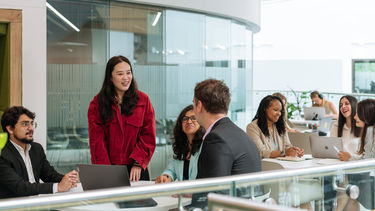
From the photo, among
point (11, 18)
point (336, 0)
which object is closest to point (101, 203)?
point (11, 18)

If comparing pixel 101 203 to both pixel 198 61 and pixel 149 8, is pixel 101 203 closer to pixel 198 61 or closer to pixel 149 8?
pixel 149 8

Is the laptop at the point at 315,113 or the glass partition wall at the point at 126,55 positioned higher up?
the glass partition wall at the point at 126,55

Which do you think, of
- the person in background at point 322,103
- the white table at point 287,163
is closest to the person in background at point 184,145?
the white table at point 287,163

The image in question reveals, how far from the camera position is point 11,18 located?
16.1 ft

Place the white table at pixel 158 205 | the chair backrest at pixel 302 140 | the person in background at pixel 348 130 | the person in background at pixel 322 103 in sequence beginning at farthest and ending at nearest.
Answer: the person in background at pixel 322 103
the chair backrest at pixel 302 140
the person in background at pixel 348 130
the white table at pixel 158 205

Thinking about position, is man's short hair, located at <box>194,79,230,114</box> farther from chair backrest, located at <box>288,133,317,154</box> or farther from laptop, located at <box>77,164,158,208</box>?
chair backrest, located at <box>288,133,317,154</box>

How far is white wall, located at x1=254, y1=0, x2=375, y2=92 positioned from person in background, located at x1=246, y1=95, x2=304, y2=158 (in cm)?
1168

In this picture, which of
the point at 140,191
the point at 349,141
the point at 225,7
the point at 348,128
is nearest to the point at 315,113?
the point at 225,7

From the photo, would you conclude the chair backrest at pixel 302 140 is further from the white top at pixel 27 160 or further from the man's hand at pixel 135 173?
the white top at pixel 27 160

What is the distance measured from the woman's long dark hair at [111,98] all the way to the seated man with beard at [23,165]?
57 centimetres

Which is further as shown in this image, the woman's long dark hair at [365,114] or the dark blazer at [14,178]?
the woman's long dark hair at [365,114]

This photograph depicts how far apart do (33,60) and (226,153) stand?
10.2 ft

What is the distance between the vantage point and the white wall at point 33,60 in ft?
16.3

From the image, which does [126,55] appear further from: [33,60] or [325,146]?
[325,146]
